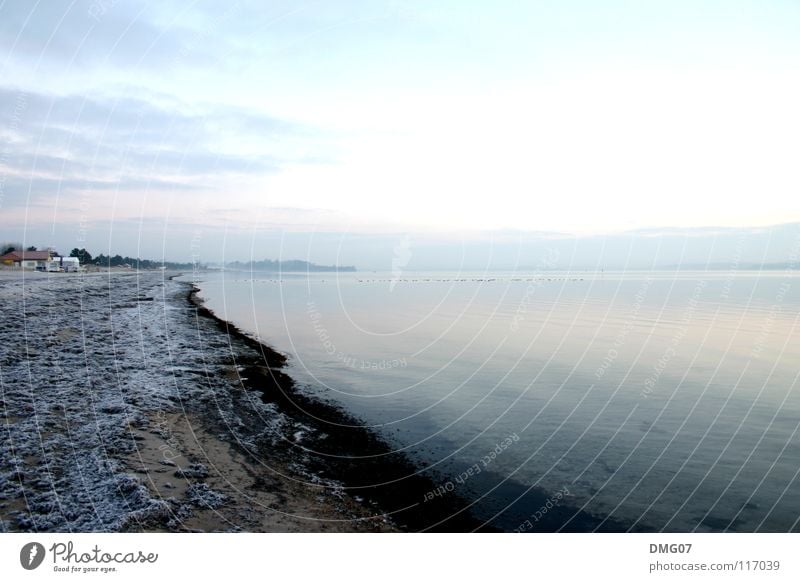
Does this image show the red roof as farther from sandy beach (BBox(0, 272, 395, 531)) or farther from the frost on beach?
sandy beach (BBox(0, 272, 395, 531))

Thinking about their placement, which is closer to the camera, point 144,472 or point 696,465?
point 144,472

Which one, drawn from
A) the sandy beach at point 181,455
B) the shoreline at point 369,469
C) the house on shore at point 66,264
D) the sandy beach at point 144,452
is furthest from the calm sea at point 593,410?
the house on shore at point 66,264

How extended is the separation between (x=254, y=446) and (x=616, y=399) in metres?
10.1

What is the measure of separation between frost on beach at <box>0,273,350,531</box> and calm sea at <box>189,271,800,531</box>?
3312 mm

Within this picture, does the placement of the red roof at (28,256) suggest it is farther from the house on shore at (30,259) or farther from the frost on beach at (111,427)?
the frost on beach at (111,427)

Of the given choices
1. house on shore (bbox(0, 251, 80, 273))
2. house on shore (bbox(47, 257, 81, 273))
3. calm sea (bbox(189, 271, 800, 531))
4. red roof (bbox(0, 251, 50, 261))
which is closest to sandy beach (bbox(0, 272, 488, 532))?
calm sea (bbox(189, 271, 800, 531))

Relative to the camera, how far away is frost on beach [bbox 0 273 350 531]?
643 cm

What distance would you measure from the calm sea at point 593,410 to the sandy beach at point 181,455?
52.1 inches

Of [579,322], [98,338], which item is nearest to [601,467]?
[98,338]

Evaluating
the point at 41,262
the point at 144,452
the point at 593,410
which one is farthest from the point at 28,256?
the point at 593,410

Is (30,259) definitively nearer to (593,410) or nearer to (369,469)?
(369,469)

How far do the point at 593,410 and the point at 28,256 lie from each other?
291 ft

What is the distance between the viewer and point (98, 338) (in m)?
19.3

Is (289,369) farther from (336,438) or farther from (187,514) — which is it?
(187,514)
